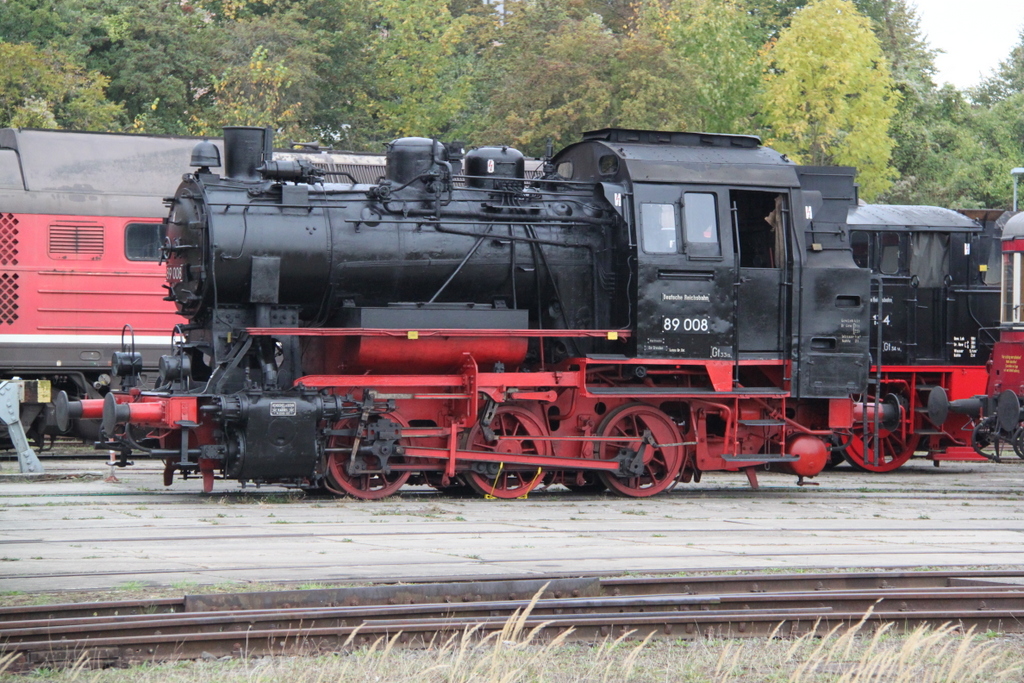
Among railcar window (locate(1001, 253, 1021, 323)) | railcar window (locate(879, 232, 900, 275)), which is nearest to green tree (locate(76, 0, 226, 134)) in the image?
railcar window (locate(879, 232, 900, 275))

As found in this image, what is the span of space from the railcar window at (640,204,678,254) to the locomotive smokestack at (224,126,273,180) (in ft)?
13.4

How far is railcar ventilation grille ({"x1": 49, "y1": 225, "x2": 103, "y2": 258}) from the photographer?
57.2 feet

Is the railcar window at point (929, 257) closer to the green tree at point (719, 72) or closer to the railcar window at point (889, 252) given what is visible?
the railcar window at point (889, 252)

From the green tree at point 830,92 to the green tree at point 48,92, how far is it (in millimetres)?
15865

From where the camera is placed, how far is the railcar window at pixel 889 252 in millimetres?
18828

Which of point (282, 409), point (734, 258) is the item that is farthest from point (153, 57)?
point (282, 409)

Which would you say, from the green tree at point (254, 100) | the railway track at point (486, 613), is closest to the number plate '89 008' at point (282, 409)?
the railway track at point (486, 613)

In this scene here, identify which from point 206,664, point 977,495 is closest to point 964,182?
point 977,495

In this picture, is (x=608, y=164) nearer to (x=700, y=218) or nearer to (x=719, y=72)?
(x=700, y=218)

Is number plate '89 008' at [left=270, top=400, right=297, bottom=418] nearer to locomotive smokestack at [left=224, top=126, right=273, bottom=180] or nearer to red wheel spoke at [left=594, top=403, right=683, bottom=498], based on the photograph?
locomotive smokestack at [left=224, top=126, right=273, bottom=180]

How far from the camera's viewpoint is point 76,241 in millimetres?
17547

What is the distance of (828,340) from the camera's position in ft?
48.3

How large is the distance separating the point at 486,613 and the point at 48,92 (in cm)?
2501

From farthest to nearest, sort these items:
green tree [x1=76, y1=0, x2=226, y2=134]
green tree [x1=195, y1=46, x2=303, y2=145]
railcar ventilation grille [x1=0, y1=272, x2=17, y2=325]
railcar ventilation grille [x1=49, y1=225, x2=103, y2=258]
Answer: green tree [x1=76, y1=0, x2=226, y2=134], green tree [x1=195, y1=46, x2=303, y2=145], railcar ventilation grille [x1=49, y1=225, x2=103, y2=258], railcar ventilation grille [x1=0, y1=272, x2=17, y2=325]
